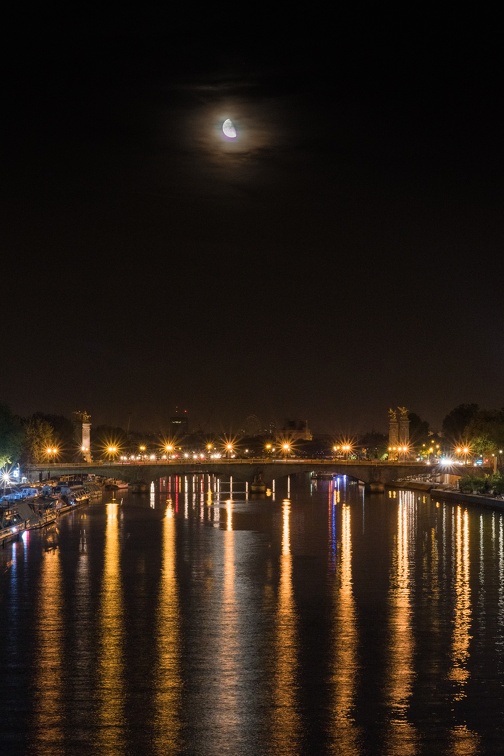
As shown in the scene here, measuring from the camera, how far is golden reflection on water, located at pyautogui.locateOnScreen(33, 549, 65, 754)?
23.2 metres

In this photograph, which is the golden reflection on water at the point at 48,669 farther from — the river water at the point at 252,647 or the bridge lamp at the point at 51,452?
the bridge lamp at the point at 51,452

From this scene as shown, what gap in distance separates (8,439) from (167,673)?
7847cm

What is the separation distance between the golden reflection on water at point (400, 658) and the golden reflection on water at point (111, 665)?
19.0ft

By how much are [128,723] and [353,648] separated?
32.9 ft

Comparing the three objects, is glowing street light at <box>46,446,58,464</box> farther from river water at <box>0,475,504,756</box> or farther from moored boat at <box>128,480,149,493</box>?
river water at <box>0,475,504,756</box>

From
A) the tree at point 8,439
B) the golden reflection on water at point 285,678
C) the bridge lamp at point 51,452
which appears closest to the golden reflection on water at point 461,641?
the golden reflection on water at point 285,678

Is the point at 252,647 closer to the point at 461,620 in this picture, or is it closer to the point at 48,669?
the point at 48,669

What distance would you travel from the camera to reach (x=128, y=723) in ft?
78.2

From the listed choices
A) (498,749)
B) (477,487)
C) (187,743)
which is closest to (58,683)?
(187,743)

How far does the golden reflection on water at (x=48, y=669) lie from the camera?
23172mm

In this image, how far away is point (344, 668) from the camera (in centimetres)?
2939

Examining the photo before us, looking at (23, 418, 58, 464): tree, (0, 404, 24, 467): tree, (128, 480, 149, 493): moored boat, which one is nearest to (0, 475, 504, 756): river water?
(0, 404, 24, 467): tree

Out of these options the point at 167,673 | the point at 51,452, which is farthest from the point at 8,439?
the point at 167,673

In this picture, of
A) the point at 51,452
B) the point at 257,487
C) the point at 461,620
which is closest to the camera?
the point at 461,620
